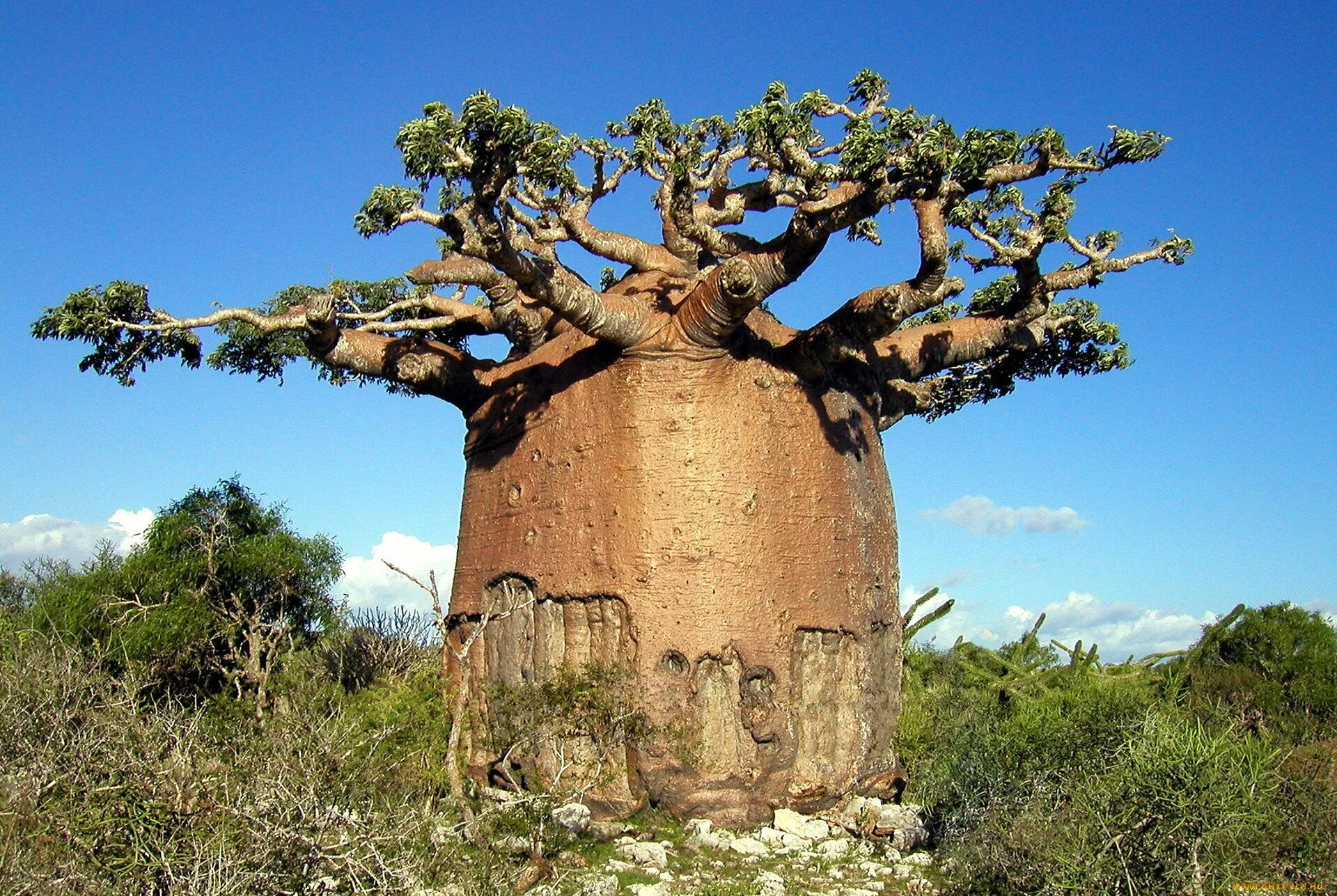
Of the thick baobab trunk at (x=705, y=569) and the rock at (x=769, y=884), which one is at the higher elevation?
the thick baobab trunk at (x=705, y=569)

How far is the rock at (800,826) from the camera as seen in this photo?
669 centimetres

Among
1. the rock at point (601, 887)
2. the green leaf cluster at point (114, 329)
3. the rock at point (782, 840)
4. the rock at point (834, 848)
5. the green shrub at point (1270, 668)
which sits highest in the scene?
the green leaf cluster at point (114, 329)

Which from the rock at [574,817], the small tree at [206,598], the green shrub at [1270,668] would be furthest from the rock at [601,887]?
the green shrub at [1270,668]

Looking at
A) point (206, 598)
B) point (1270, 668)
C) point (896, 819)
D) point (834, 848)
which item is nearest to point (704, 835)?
point (834, 848)

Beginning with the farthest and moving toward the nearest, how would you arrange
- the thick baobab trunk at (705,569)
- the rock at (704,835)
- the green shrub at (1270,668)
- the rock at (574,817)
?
the green shrub at (1270,668) < the thick baobab trunk at (705,569) < the rock at (704,835) < the rock at (574,817)

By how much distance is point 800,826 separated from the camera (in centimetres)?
674

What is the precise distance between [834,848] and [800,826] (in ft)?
1.10

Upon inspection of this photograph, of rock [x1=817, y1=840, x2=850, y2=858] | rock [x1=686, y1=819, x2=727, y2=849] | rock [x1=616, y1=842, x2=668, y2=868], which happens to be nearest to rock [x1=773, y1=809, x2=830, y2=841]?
rock [x1=817, y1=840, x2=850, y2=858]

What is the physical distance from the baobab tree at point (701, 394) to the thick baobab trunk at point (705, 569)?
17 millimetres

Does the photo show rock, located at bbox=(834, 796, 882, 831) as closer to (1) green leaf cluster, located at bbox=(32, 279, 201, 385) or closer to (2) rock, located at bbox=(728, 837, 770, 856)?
(2) rock, located at bbox=(728, 837, 770, 856)

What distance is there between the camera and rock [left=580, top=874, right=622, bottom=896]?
5252 mm

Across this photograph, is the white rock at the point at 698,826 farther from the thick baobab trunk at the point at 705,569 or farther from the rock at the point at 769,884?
the rock at the point at 769,884

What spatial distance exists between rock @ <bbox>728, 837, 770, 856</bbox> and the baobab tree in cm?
28

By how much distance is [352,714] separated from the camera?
23.4 ft
